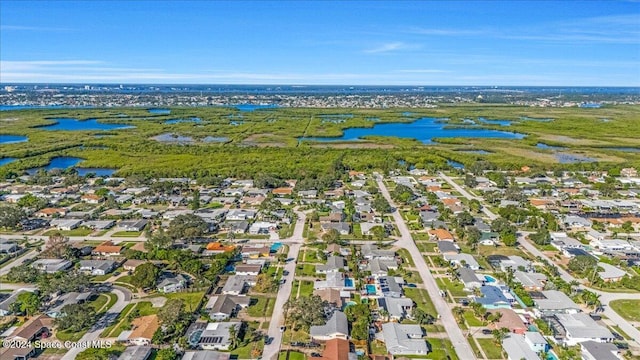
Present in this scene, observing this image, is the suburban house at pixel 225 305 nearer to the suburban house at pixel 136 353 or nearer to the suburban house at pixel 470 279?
the suburban house at pixel 136 353

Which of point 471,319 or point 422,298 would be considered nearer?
point 471,319

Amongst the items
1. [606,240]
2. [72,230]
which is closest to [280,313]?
[72,230]

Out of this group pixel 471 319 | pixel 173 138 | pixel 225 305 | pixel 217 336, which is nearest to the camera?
pixel 217 336

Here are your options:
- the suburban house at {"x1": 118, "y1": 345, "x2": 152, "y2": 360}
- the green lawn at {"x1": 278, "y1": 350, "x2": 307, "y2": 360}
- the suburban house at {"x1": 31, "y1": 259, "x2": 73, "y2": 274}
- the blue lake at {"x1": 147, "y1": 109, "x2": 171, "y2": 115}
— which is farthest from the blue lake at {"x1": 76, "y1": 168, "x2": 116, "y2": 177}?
the blue lake at {"x1": 147, "y1": 109, "x2": 171, "y2": 115}

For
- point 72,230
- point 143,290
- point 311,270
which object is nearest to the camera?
point 143,290

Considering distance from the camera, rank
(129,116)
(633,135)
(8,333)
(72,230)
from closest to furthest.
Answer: (8,333)
(72,230)
(633,135)
(129,116)

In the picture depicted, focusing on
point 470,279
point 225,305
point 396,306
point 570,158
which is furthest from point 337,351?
point 570,158

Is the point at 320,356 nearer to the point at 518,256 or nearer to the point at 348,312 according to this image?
the point at 348,312

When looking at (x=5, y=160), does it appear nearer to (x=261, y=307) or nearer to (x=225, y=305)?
(x=225, y=305)
